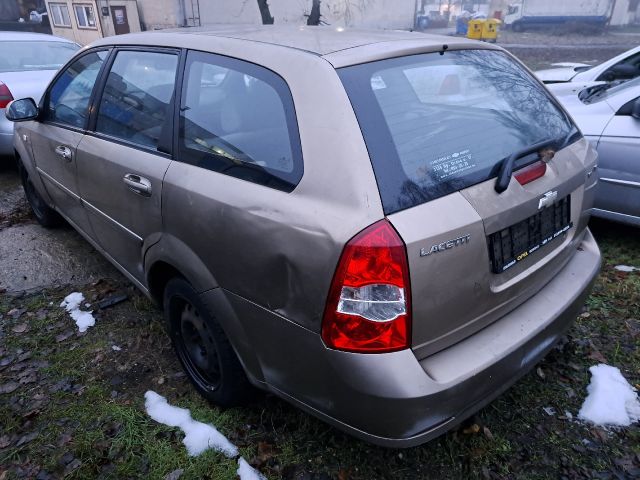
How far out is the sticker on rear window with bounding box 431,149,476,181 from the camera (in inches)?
68.9

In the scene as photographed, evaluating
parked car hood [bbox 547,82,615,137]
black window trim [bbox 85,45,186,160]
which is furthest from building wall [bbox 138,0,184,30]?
parked car hood [bbox 547,82,615,137]

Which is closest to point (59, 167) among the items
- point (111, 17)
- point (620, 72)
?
point (620, 72)

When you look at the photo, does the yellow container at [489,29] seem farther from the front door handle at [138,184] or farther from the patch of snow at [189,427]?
the patch of snow at [189,427]

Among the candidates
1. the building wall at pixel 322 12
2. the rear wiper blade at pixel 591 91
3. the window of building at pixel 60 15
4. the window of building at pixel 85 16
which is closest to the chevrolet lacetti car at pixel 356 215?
the rear wiper blade at pixel 591 91

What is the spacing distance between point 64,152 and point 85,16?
60.8ft

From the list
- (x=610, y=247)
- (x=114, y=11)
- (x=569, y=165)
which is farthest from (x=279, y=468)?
(x=114, y=11)

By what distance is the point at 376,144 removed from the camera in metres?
1.67

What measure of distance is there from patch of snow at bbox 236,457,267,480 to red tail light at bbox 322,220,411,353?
0.88 metres

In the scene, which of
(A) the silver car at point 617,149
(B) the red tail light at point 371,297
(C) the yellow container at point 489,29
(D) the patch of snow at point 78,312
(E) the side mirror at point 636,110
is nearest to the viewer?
(B) the red tail light at point 371,297

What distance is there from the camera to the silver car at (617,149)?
3500mm

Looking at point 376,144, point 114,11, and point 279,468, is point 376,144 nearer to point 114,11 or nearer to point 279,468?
point 279,468

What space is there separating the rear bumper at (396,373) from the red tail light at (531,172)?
539mm

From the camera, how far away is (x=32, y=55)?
20.9 feet

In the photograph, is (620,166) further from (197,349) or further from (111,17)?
(111,17)
